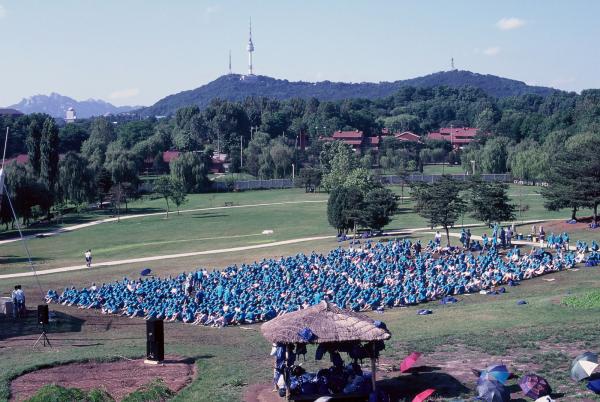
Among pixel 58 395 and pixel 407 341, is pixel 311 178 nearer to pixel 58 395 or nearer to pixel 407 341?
pixel 407 341

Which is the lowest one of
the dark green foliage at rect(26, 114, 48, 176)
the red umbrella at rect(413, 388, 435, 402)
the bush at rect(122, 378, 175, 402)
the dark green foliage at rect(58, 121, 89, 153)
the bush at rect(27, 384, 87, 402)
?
the bush at rect(122, 378, 175, 402)

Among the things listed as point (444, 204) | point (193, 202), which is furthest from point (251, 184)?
point (444, 204)

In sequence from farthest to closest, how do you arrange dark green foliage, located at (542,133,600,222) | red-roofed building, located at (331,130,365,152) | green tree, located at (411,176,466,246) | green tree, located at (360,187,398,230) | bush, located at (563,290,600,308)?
red-roofed building, located at (331,130,365,152)
green tree, located at (360,187,398,230)
dark green foliage, located at (542,133,600,222)
green tree, located at (411,176,466,246)
bush, located at (563,290,600,308)

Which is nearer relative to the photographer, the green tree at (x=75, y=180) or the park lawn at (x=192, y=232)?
the park lawn at (x=192, y=232)

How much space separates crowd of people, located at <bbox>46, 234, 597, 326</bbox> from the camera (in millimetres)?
30500

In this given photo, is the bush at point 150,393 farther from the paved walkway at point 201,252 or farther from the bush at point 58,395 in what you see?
the paved walkway at point 201,252

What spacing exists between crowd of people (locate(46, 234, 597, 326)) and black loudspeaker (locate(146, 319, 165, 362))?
8.25 m

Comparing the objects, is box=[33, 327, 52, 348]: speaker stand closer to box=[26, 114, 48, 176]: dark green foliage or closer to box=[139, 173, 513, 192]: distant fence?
box=[26, 114, 48, 176]: dark green foliage

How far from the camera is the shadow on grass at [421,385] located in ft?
54.1

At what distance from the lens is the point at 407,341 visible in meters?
22.3

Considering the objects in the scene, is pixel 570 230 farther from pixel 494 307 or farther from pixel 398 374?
Answer: pixel 398 374

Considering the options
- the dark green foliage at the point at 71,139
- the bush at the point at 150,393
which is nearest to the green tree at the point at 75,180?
the dark green foliage at the point at 71,139

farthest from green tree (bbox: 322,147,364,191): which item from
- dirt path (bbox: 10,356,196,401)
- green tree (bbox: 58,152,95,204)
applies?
dirt path (bbox: 10,356,196,401)

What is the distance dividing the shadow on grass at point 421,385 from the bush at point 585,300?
32.8ft
